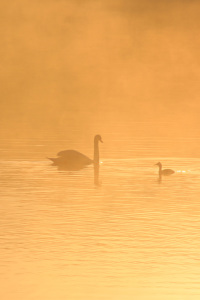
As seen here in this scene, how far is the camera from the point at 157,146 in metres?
39.7

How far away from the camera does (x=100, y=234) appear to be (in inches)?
770

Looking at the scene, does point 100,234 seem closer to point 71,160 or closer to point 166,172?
point 166,172

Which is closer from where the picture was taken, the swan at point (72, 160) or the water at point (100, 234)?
the water at point (100, 234)

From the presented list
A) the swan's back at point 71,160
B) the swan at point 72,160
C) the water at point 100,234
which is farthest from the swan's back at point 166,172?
the swan's back at point 71,160

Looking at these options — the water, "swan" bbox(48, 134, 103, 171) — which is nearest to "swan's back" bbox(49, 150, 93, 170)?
"swan" bbox(48, 134, 103, 171)

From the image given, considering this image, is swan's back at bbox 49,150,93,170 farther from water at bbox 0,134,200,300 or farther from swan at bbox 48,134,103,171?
water at bbox 0,134,200,300

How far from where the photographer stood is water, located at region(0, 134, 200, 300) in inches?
626

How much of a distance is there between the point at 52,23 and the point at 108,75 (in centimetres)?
4540

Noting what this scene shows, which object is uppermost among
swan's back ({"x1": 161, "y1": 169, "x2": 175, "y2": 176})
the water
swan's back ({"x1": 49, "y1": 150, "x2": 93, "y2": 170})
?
swan's back ({"x1": 49, "y1": 150, "x2": 93, "y2": 170})

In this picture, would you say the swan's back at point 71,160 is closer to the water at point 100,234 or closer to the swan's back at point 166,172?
the water at point 100,234

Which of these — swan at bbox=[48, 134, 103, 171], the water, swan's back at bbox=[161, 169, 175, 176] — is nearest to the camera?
the water

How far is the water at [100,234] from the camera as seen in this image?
52.2ft

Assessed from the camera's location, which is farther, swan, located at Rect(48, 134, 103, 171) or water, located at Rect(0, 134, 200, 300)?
swan, located at Rect(48, 134, 103, 171)

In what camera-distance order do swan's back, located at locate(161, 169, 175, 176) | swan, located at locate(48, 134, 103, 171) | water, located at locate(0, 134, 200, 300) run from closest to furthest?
water, located at locate(0, 134, 200, 300)
swan's back, located at locate(161, 169, 175, 176)
swan, located at locate(48, 134, 103, 171)
